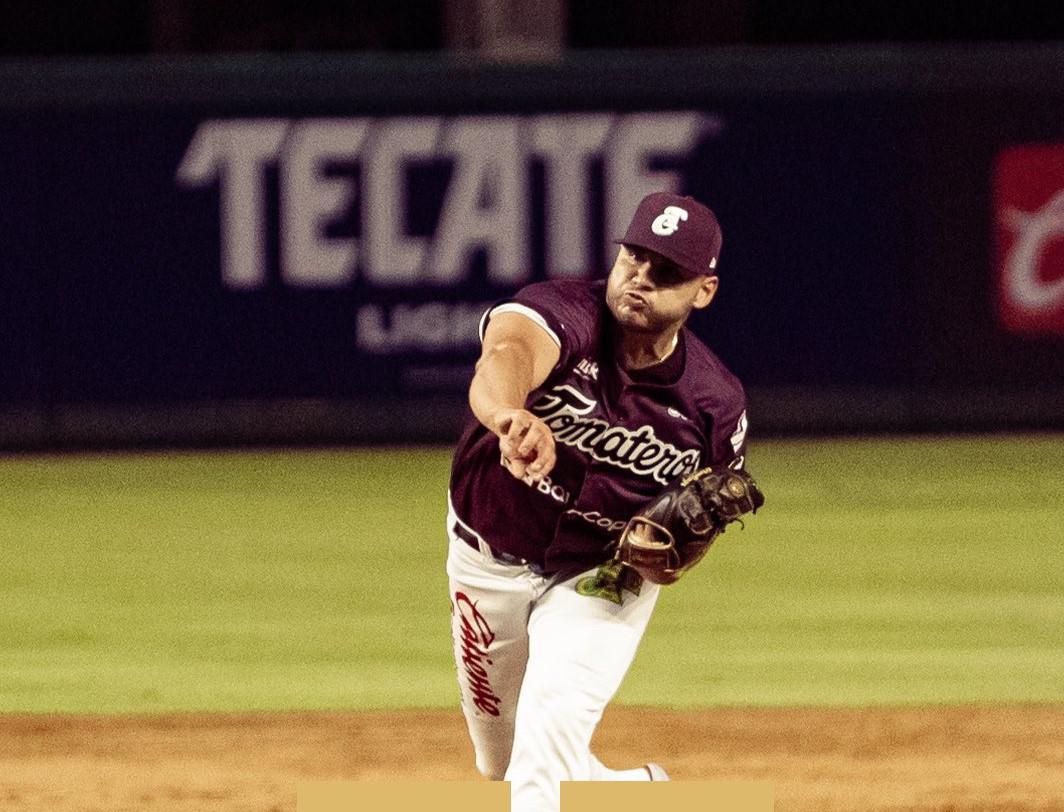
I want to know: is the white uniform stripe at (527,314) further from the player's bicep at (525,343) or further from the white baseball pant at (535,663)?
the white baseball pant at (535,663)

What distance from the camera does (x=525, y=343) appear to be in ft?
15.9

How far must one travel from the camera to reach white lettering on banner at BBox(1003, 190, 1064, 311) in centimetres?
1338

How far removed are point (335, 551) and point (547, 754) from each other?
18.6ft

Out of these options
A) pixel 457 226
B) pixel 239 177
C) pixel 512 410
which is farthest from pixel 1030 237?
pixel 512 410

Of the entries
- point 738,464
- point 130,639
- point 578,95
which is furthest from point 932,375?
point 738,464

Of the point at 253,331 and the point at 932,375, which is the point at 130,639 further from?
the point at 932,375

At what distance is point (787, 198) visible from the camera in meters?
13.4

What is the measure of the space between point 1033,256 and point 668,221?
29.1ft

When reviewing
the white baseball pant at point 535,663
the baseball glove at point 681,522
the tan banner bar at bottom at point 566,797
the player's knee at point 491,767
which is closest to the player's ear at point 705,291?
the baseball glove at point 681,522

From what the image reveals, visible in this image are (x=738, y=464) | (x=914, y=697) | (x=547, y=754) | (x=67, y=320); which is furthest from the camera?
(x=67, y=320)

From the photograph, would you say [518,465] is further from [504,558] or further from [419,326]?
[419,326]

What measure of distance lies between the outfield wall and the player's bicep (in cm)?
816

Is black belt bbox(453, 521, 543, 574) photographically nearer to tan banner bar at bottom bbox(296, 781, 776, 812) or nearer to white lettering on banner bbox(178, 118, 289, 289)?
tan banner bar at bottom bbox(296, 781, 776, 812)

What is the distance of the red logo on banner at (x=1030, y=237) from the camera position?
13.4 meters
